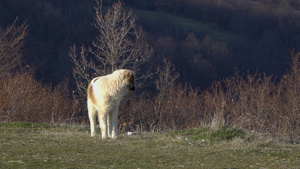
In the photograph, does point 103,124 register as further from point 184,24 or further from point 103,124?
point 184,24

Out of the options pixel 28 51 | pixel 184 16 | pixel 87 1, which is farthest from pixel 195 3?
pixel 28 51

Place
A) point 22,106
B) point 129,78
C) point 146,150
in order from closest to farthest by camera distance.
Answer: point 146,150
point 129,78
point 22,106

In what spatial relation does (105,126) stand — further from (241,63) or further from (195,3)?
(195,3)

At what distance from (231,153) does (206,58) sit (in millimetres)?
98203

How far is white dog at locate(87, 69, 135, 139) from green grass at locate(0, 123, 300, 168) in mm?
398

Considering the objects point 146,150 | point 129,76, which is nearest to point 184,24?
point 129,76

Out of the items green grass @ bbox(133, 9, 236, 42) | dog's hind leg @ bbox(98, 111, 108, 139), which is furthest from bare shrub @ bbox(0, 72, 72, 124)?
green grass @ bbox(133, 9, 236, 42)

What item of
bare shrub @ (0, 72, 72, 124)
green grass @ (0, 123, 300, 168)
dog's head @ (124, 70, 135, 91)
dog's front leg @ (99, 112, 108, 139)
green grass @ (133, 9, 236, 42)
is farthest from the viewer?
green grass @ (133, 9, 236, 42)

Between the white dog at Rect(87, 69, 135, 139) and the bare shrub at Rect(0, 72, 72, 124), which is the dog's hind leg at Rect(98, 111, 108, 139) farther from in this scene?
the bare shrub at Rect(0, 72, 72, 124)

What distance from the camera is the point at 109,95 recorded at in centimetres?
1239

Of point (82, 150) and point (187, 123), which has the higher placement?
point (82, 150)

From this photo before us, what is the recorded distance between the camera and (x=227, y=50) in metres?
117

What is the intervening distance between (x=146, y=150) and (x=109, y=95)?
239 cm

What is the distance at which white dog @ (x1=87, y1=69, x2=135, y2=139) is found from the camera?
12375 mm
